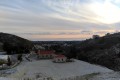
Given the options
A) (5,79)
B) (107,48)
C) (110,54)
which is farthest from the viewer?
(107,48)

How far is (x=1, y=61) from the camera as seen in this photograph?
5450 cm

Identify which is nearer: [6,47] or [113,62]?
[113,62]

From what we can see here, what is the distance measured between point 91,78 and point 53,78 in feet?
17.4

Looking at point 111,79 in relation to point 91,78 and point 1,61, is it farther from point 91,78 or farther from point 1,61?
point 1,61

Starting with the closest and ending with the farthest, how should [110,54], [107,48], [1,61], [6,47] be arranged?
[1,61]
[110,54]
[107,48]
[6,47]

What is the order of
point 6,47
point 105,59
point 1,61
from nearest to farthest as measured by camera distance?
1. point 1,61
2. point 105,59
3. point 6,47

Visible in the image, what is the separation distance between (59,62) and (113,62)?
1390 centimetres

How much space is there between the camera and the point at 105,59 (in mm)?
65500

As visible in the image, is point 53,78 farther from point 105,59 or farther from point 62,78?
point 105,59

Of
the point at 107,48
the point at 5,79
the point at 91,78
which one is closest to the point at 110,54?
the point at 107,48

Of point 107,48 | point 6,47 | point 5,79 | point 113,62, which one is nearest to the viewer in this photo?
point 5,79

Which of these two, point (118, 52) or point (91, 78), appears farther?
point (118, 52)

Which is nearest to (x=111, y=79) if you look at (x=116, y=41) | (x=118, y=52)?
(x=118, y=52)

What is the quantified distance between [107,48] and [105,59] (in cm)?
1325
